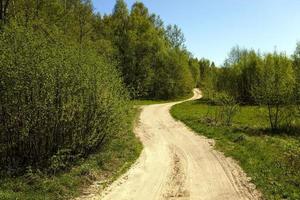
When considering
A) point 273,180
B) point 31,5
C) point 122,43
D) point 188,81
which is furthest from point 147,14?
point 273,180

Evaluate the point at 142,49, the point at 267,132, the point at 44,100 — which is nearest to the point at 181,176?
the point at 44,100

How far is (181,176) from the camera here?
1455 centimetres

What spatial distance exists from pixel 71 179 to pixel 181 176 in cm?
400

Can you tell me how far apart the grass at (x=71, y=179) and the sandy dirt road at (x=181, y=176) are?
2.21 feet

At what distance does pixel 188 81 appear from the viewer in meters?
78.1

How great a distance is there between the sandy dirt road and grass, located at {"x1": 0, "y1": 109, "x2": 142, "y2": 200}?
672 mm

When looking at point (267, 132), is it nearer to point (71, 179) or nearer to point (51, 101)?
point (71, 179)

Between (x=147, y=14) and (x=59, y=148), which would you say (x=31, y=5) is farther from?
(x=147, y=14)

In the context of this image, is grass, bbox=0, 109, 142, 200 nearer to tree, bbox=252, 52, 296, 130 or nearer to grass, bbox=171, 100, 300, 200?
grass, bbox=171, 100, 300, 200

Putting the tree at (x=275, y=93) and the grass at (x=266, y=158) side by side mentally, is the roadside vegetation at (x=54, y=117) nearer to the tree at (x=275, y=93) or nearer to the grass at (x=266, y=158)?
the grass at (x=266, y=158)

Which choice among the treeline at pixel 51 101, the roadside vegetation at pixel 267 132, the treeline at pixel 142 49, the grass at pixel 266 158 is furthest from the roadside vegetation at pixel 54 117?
the treeline at pixel 142 49

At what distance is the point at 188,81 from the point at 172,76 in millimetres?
7266

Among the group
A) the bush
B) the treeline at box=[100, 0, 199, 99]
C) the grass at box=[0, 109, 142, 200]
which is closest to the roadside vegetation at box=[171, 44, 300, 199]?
the grass at box=[0, 109, 142, 200]

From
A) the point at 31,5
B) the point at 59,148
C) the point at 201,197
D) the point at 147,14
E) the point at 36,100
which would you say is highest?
the point at 147,14
